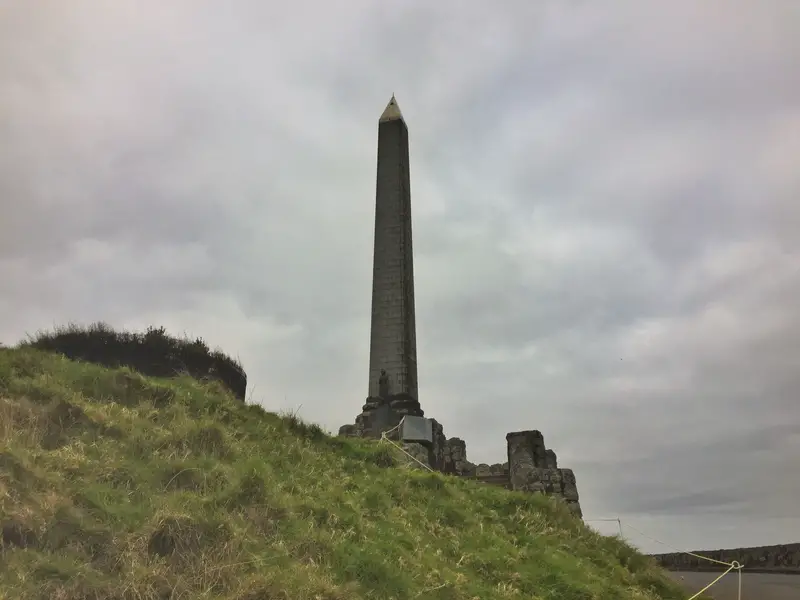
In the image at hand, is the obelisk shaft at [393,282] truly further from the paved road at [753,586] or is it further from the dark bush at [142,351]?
the paved road at [753,586]

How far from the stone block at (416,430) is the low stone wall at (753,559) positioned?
5.51m

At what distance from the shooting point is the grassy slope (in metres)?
6.06

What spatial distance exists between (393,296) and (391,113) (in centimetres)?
735

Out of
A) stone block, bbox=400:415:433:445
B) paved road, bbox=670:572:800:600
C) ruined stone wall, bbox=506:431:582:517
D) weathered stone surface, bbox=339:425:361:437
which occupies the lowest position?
paved road, bbox=670:572:800:600

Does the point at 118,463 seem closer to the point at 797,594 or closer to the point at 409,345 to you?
the point at 797,594

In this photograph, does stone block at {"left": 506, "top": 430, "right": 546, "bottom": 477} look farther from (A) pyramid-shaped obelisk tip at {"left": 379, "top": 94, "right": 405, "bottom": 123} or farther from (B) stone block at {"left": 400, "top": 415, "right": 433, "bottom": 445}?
(A) pyramid-shaped obelisk tip at {"left": 379, "top": 94, "right": 405, "bottom": 123}

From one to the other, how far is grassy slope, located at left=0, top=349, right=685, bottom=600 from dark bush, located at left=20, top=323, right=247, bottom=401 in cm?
239

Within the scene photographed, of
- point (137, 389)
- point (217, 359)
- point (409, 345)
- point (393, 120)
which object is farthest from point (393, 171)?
point (137, 389)

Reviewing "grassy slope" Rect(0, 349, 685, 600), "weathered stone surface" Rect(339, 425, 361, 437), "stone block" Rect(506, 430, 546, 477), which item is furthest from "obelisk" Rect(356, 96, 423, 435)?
"grassy slope" Rect(0, 349, 685, 600)

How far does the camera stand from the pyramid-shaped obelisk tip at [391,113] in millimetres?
22344

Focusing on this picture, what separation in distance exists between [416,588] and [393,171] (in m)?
16.2

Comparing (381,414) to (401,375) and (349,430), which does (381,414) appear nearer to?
(349,430)

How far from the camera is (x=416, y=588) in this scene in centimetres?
698

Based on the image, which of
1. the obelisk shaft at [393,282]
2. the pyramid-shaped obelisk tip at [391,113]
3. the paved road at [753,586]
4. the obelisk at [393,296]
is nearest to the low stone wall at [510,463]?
the obelisk at [393,296]
